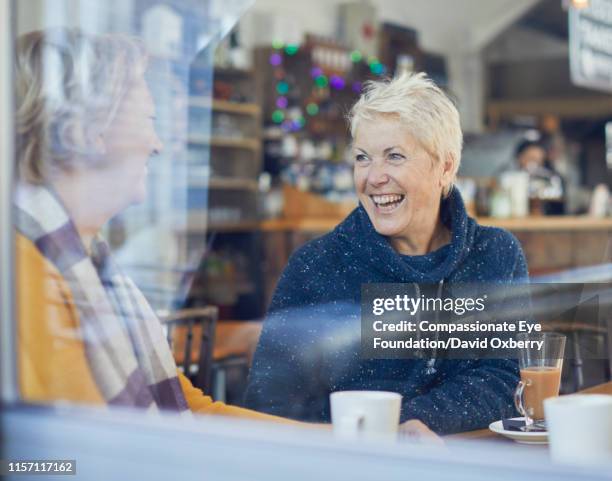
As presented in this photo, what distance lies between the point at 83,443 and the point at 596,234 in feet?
14.1

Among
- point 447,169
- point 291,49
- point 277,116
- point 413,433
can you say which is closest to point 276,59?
point 291,49

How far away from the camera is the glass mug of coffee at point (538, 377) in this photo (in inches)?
58.0

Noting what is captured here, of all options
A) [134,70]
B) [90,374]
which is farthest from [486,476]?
[134,70]

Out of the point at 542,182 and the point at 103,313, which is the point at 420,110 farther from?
the point at 542,182

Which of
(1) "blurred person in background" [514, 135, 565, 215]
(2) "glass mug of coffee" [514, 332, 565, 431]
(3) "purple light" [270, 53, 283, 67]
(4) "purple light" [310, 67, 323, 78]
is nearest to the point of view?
(2) "glass mug of coffee" [514, 332, 565, 431]

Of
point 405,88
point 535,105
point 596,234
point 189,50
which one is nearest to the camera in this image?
point 405,88

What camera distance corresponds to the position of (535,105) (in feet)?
31.5

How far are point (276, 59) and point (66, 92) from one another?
18.8 ft

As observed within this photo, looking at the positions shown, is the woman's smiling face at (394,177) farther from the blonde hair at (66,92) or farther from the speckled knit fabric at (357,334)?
the blonde hair at (66,92)

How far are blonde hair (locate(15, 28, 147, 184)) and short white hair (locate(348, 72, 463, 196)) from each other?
1.50 ft

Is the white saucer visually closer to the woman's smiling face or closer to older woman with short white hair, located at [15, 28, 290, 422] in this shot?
older woman with short white hair, located at [15, 28, 290, 422]

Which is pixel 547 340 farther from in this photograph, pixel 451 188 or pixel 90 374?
pixel 90 374

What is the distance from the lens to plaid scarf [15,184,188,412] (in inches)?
50.3

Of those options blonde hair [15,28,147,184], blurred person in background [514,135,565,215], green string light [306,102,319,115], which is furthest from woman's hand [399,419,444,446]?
A: green string light [306,102,319,115]
